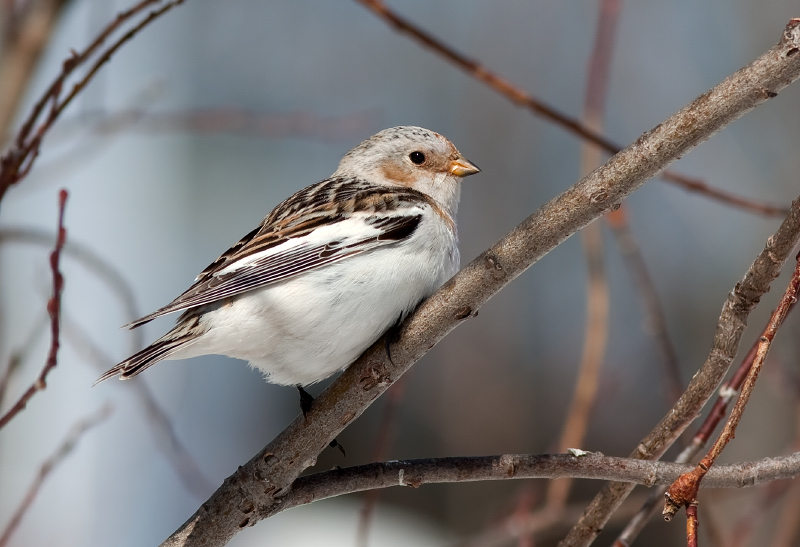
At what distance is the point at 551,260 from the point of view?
11289mm

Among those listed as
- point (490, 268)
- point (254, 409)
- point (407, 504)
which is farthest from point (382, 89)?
point (490, 268)

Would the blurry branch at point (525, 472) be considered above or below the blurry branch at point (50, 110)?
below

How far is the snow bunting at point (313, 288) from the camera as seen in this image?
10.2 feet

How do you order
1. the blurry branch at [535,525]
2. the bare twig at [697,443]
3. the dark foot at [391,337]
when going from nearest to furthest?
the dark foot at [391,337] < the bare twig at [697,443] < the blurry branch at [535,525]

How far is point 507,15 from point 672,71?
2.78 metres

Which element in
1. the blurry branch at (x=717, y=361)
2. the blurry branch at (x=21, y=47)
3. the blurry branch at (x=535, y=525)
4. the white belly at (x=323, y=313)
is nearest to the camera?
the blurry branch at (x=717, y=361)

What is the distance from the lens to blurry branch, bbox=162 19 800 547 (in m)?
2.06

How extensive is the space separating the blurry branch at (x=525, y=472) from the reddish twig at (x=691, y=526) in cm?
75

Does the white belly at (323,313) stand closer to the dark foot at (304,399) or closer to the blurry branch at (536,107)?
the dark foot at (304,399)

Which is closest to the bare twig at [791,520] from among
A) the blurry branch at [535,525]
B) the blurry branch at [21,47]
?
the blurry branch at [535,525]

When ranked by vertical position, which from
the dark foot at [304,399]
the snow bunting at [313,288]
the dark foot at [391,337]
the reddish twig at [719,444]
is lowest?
the reddish twig at [719,444]

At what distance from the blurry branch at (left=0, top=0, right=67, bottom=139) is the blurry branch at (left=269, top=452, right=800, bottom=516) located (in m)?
2.85

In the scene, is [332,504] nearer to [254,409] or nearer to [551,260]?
[254,409]

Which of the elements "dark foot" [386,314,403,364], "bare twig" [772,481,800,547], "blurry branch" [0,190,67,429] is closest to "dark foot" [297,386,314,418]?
"dark foot" [386,314,403,364]
